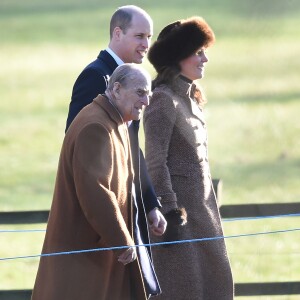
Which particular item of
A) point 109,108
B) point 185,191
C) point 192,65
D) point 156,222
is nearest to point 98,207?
point 109,108

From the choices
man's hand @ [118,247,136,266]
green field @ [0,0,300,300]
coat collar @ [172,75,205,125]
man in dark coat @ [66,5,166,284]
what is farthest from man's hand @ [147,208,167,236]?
green field @ [0,0,300,300]

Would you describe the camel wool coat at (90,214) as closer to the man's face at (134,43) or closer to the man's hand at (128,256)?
the man's hand at (128,256)

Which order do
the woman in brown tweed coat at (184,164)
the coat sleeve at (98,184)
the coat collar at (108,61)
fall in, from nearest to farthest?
the coat sleeve at (98,184) → the coat collar at (108,61) → the woman in brown tweed coat at (184,164)

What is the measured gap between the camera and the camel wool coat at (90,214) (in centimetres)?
571

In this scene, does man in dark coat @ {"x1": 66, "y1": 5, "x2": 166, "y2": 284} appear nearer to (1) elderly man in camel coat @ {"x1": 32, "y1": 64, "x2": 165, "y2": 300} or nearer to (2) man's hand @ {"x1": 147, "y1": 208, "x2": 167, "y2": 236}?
(2) man's hand @ {"x1": 147, "y1": 208, "x2": 167, "y2": 236}

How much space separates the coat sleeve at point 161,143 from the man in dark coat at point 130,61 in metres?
0.17

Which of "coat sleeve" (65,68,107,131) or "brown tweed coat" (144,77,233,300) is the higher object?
"coat sleeve" (65,68,107,131)

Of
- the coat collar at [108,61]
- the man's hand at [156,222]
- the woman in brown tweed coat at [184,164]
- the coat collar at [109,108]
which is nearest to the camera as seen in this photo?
the coat collar at [109,108]

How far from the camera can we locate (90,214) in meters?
5.71

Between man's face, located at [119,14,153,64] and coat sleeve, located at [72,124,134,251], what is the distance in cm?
80

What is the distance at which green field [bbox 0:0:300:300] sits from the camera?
38.7 ft

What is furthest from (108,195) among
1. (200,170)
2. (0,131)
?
(0,131)

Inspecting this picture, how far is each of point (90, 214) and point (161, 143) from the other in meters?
0.88

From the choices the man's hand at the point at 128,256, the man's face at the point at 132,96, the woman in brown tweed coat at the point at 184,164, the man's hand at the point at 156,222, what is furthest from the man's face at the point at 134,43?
the man's hand at the point at 128,256
